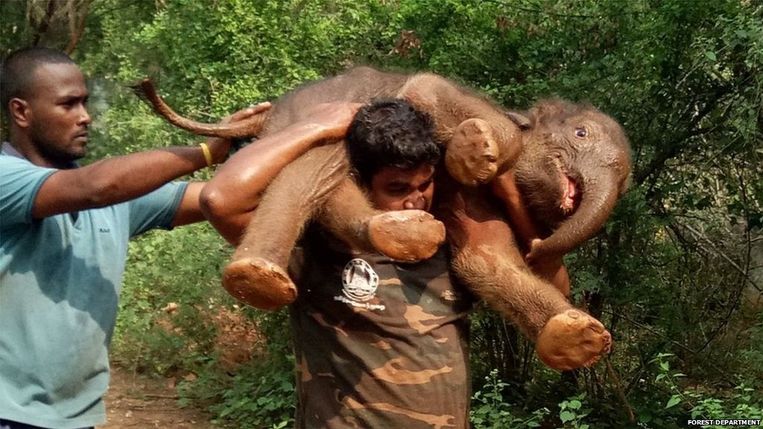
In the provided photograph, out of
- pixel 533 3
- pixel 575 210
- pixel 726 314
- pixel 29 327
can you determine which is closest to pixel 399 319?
pixel 575 210

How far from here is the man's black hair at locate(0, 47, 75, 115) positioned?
3215 millimetres

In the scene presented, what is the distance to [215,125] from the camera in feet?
10.2

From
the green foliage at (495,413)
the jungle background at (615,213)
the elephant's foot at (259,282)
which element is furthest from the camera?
the green foliage at (495,413)

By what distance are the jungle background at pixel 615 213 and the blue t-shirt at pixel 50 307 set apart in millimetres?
2811

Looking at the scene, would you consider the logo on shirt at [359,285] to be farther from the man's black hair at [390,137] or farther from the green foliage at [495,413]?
the green foliage at [495,413]

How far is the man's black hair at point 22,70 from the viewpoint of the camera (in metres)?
3.21

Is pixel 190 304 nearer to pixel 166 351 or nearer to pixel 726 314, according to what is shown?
pixel 166 351

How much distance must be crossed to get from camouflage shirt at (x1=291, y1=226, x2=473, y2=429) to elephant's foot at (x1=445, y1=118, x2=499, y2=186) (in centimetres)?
37

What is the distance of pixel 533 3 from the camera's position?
5.89 meters

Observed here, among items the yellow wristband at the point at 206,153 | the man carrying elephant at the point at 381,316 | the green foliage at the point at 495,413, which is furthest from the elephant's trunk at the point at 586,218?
the green foliage at the point at 495,413

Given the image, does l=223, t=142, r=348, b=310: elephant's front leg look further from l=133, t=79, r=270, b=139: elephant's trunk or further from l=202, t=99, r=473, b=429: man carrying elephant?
l=133, t=79, r=270, b=139: elephant's trunk

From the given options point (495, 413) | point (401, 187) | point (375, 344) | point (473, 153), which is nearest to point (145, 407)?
point (495, 413)

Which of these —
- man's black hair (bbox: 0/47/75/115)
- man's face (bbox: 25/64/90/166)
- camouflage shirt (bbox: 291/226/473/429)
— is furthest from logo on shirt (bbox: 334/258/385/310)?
man's black hair (bbox: 0/47/75/115)

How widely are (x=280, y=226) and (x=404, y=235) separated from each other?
0.32 meters
